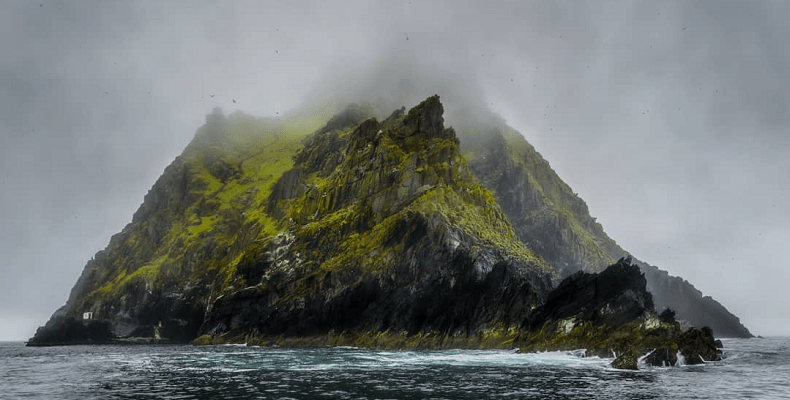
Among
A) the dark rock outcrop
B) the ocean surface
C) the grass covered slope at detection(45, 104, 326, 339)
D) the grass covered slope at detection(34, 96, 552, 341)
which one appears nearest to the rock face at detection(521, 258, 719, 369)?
the ocean surface

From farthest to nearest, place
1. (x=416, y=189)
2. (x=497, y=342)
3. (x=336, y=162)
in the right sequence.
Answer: (x=336, y=162)
(x=416, y=189)
(x=497, y=342)

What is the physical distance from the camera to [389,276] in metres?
105

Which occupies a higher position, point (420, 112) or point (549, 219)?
point (420, 112)

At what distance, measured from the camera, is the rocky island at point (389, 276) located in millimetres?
82125

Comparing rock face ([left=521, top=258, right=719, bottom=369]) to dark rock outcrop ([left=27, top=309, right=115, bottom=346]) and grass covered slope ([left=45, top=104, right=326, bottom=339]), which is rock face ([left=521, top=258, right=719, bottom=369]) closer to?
grass covered slope ([left=45, top=104, right=326, bottom=339])

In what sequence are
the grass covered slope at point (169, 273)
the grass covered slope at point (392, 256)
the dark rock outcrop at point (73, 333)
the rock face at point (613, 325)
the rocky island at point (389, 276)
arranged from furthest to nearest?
the dark rock outcrop at point (73, 333) → the grass covered slope at point (169, 273) → the grass covered slope at point (392, 256) → the rocky island at point (389, 276) → the rock face at point (613, 325)

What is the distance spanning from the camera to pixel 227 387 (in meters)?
40.0

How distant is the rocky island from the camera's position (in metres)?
82.1

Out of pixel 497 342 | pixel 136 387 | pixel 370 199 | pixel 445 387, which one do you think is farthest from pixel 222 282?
pixel 445 387

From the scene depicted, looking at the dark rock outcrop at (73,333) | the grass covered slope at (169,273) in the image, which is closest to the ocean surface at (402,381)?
the grass covered slope at (169,273)

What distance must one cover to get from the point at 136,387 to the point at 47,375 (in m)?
19.3

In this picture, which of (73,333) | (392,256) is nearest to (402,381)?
(392,256)

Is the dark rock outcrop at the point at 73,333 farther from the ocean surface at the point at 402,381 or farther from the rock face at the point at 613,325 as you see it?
the rock face at the point at 613,325

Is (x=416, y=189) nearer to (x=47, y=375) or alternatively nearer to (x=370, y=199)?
(x=370, y=199)
